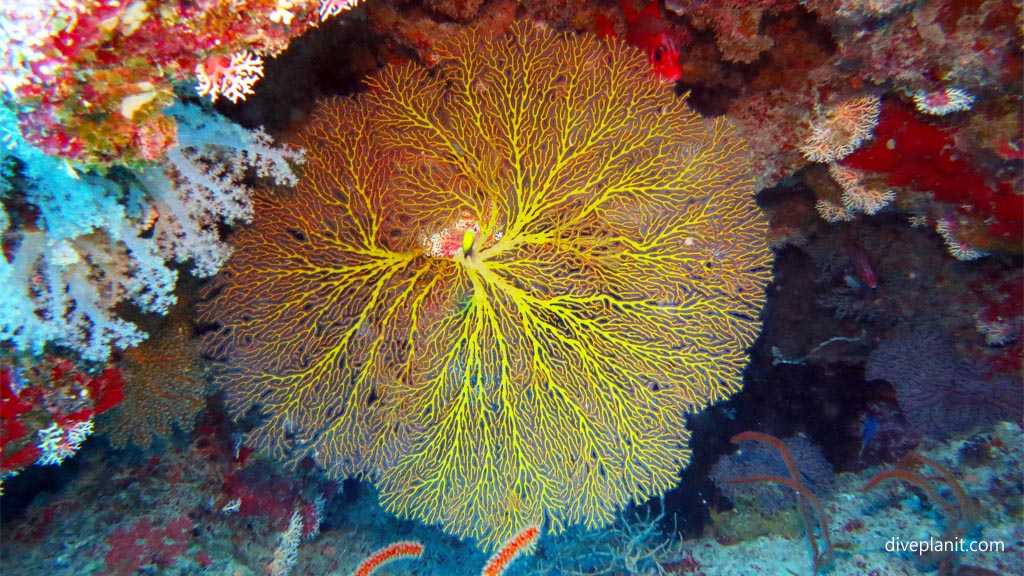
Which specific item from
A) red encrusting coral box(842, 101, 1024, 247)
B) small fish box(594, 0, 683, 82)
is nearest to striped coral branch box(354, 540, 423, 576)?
small fish box(594, 0, 683, 82)

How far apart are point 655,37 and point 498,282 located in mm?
1763

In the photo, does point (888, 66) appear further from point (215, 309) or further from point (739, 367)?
point (215, 309)

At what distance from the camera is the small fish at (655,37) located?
9.42 feet

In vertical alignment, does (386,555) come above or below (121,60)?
below

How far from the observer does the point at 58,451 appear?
2326mm

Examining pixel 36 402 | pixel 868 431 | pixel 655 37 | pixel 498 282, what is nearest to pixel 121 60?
pixel 36 402

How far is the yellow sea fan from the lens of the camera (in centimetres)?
279

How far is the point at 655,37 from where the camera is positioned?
288cm

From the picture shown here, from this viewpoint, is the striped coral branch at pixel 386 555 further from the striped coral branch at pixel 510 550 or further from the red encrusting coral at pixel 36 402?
the red encrusting coral at pixel 36 402

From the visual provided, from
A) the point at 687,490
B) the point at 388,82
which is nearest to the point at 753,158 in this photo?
the point at 388,82

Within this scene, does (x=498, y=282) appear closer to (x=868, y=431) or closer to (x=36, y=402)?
(x=36, y=402)

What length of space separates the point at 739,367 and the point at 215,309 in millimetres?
3473

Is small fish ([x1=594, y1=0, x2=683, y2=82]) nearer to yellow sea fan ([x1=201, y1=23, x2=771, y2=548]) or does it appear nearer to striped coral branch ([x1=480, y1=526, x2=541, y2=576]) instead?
yellow sea fan ([x1=201, y1=23, x2=771, y2=548])

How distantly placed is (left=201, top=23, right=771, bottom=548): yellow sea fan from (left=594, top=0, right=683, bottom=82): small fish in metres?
0.14
